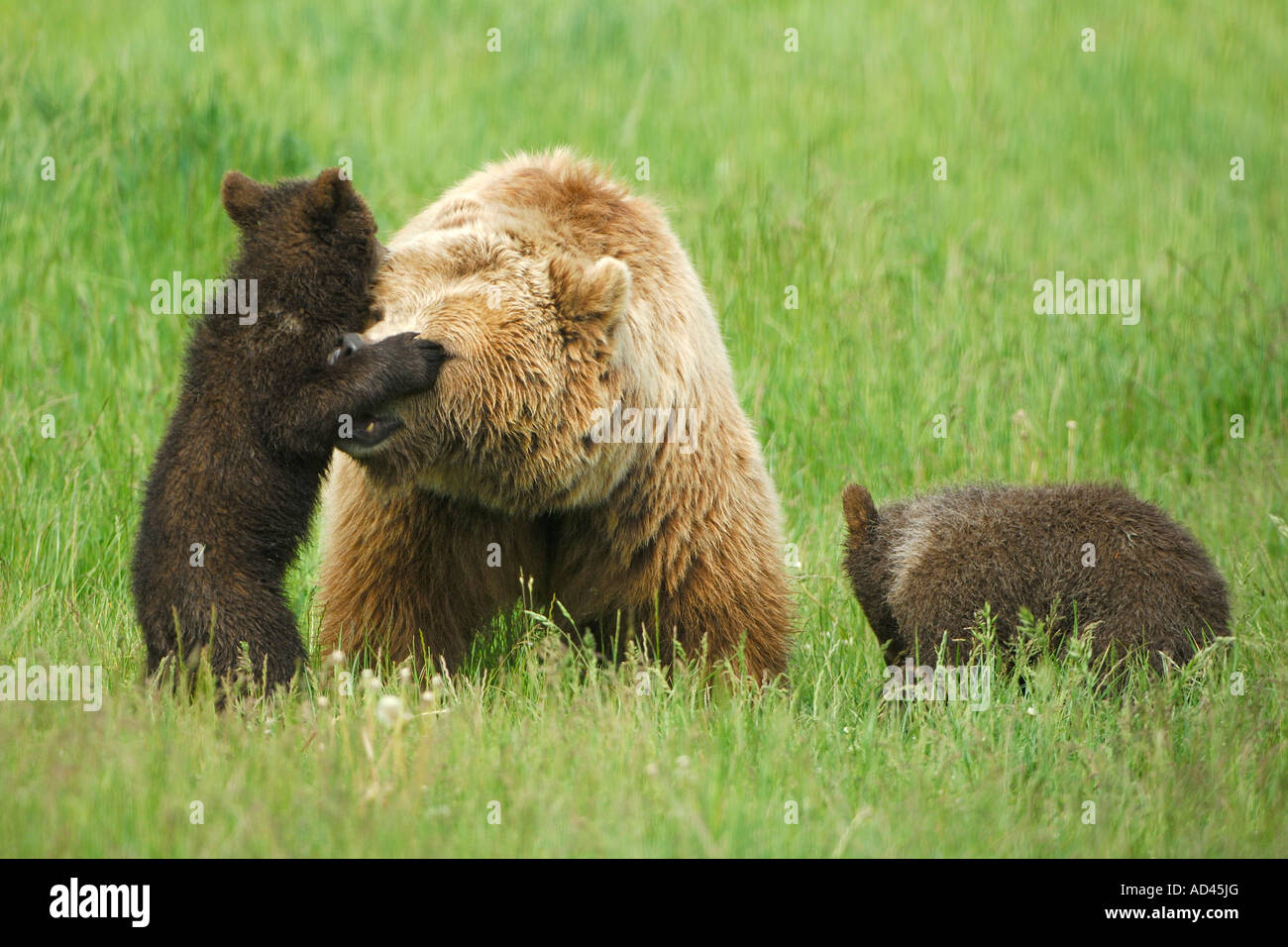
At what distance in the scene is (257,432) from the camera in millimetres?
4719

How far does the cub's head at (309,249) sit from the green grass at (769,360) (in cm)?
125

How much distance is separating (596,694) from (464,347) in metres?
1.19

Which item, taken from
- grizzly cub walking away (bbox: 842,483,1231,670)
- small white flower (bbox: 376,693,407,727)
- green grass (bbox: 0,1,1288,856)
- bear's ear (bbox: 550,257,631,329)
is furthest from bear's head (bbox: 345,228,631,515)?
grizzly cub walking away (bbox: 842,483,1231,670)

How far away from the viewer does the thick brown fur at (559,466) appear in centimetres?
483

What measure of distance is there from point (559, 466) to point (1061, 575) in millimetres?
1970

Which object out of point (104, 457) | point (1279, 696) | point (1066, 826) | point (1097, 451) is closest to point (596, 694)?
point (1066, 826)

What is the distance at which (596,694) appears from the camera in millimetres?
4695

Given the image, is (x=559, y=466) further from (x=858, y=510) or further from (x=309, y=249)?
(x=858, y=510)

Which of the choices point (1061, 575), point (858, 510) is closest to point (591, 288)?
point (858, 510)

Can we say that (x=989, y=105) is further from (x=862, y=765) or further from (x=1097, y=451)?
(x=862, y=765)

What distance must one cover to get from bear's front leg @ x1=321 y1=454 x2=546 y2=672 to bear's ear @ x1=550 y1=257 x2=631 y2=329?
91 cm

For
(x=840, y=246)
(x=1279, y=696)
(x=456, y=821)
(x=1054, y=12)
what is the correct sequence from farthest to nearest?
(x=1054, y=12) < (x=840, y=246) < (x=1279, y=696) < (x=456, y=821)

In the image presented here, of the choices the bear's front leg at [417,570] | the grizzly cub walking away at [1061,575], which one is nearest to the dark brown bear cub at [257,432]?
the bear's front leg at [417,570]

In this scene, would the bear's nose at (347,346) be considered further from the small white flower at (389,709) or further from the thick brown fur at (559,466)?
the small white flower at (389,709)
